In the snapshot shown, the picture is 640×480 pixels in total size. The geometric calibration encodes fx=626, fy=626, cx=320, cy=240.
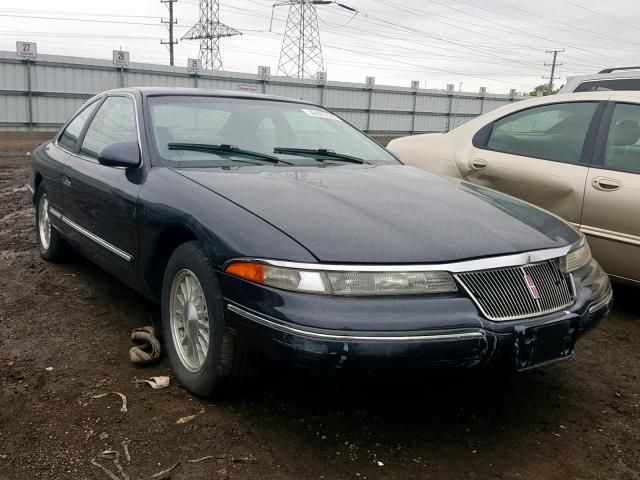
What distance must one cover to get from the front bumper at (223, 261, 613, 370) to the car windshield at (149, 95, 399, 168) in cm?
129

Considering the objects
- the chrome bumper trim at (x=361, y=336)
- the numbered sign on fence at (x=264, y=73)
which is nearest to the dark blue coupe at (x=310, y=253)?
the chrome bumper trim at (x=361, y=336)

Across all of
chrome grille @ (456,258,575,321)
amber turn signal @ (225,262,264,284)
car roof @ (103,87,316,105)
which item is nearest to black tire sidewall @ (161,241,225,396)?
amber turn signal @ (225,262,264,284)

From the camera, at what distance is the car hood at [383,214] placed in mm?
2430

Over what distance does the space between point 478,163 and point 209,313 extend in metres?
2.99

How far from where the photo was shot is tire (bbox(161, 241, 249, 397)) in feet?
8.48

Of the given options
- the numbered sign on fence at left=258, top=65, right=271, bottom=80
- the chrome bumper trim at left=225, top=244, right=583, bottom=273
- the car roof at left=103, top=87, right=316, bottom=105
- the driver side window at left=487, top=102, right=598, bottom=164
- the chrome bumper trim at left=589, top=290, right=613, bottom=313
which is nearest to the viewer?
the chrome bumper trim at left=225, top=244, right=583, bottom=273

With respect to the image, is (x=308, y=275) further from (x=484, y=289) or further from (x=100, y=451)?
(x=100, y=451)

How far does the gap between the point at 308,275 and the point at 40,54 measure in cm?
2039

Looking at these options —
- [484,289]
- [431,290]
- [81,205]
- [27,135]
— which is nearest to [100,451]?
[431,290]

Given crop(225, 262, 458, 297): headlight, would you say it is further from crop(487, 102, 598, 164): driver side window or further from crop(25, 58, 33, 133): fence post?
crop(25, 58, 33, 133): fence post

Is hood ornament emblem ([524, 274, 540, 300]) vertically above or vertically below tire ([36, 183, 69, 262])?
above

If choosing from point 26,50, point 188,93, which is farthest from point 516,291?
point 26,50

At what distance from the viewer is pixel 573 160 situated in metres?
4.40

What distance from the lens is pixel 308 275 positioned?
2318mm
